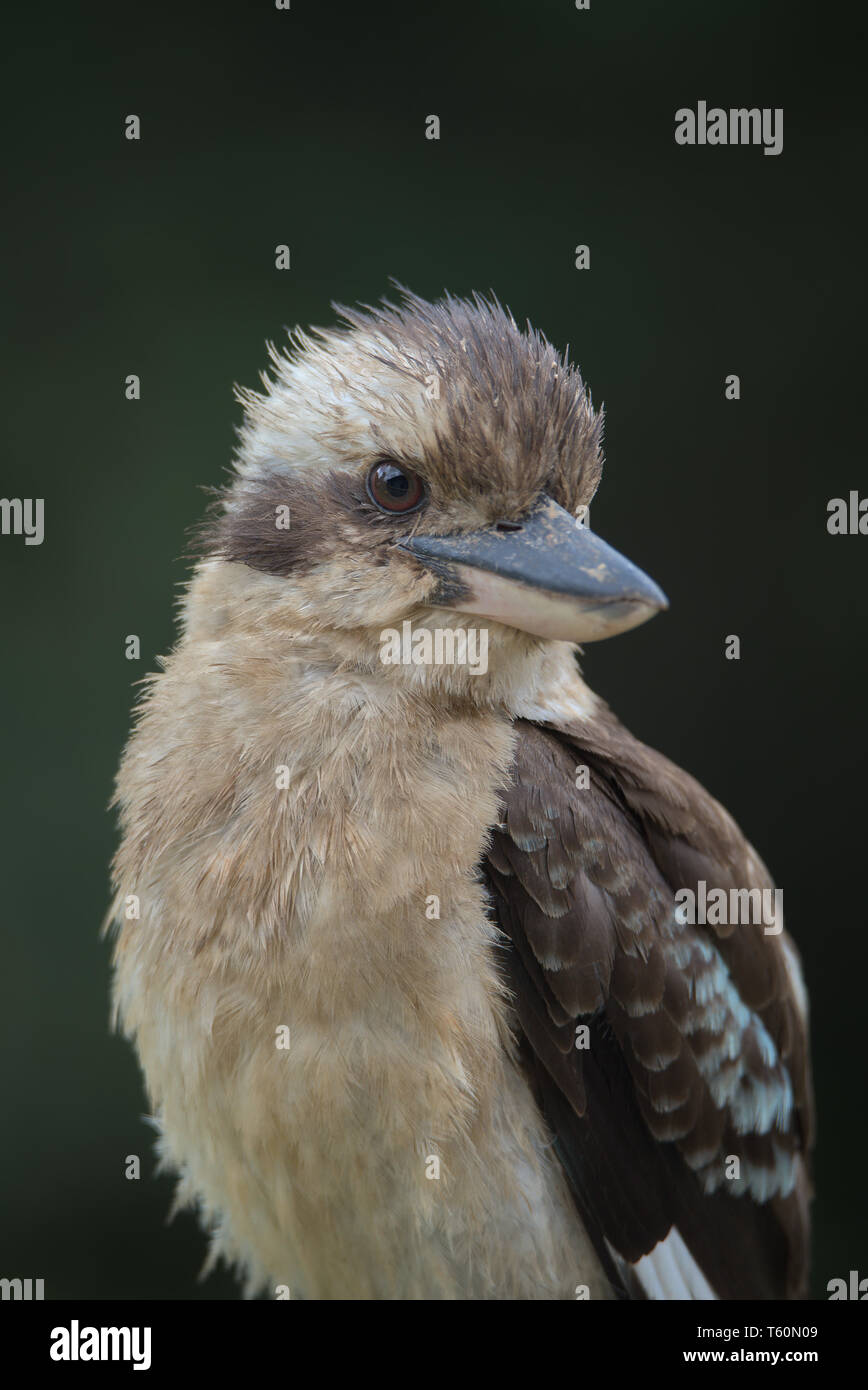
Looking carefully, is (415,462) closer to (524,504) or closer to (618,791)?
(524,504)

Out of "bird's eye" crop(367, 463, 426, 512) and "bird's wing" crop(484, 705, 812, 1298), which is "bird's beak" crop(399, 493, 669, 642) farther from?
"bird's wing" crop(484, 705, 812, 1298)

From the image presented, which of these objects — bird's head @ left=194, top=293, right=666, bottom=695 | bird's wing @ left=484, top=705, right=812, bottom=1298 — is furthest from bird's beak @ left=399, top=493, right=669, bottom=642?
bird's wing @ left=484, top=705, right=812, bottom=1298

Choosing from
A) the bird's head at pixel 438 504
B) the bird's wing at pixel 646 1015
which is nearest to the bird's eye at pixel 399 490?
the bird's head at pixel 438 504

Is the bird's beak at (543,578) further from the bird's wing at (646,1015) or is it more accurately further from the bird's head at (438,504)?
the bird's wing at (646,1015)

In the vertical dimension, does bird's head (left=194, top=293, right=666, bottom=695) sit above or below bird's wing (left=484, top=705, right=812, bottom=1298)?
above

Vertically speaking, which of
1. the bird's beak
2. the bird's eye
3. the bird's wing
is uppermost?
the bird's eye

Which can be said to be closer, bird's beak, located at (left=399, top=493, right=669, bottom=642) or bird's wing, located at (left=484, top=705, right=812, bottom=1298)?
bird's beak, located at (left=399, top=493, right=669, bottom=642)

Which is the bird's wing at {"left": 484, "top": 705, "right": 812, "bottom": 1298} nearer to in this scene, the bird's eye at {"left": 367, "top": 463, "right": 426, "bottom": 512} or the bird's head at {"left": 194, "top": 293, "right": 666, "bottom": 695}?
the bird's head at {"left": 194, "top": 293, "right": 666, "bottom": 695}
